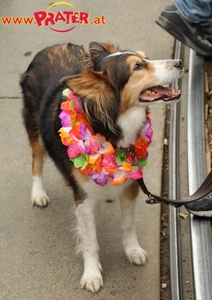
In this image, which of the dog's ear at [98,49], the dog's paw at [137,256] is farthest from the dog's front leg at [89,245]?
the dog's ear at [98,49]

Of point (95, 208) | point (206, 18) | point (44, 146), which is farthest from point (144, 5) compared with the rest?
point (95, 208)

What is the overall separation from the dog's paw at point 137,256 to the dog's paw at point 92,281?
240 mm

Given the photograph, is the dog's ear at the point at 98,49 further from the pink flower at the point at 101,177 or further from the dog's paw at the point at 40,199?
the dog's paw at the point at 40,199

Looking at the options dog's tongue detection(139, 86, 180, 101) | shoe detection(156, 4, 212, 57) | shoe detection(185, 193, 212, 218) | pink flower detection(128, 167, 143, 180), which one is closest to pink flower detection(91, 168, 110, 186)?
pink flower detection(128, 167, 143, 180)

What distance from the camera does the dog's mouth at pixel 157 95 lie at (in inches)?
103

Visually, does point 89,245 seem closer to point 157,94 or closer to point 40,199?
point 40,199

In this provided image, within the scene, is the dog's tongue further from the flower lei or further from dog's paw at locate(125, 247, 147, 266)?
dog's paw at locate(125, 247, 147, 266)

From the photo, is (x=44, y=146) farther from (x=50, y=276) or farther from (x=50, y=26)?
(x=50, y=26)

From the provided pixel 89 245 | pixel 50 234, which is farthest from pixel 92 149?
pixel 50 234

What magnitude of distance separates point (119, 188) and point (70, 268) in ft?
2.22

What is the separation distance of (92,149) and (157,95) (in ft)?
1.49

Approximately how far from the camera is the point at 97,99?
2602 mm

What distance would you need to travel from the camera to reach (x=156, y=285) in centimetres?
312

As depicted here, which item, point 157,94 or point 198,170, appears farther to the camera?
point 198,170
